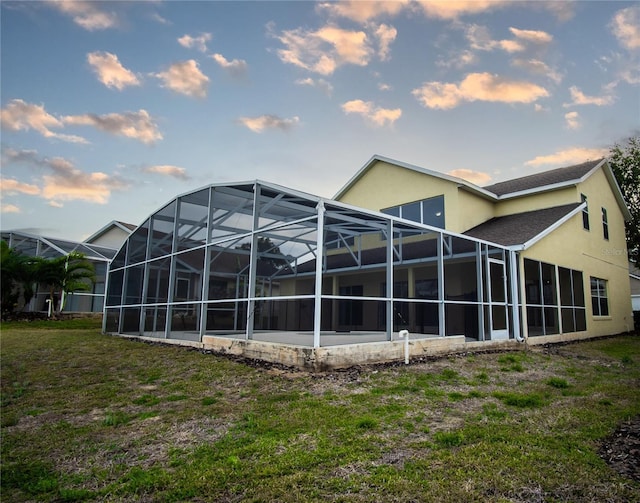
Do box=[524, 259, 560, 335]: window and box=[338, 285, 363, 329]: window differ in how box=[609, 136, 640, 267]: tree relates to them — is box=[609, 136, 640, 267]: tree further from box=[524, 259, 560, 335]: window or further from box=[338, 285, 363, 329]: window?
box=[338, 285, 363, 329]: window

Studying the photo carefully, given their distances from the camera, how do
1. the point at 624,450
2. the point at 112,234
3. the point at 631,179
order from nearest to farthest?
the point at 624,450 → the point at 631,179 → the point at 112,234

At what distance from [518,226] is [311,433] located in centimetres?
→ 1176

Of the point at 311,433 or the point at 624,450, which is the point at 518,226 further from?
the point at 311,433

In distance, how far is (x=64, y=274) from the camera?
16.1m

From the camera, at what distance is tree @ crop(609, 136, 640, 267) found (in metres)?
23.0

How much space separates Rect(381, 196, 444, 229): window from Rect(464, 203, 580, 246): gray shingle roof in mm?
1235

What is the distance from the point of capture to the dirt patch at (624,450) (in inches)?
114

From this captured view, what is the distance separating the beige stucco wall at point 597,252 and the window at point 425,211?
363 cm

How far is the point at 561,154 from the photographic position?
65.2ft

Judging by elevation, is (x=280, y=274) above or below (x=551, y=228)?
below

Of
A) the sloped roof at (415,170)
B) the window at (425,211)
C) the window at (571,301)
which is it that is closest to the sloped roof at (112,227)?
the sloped roof at (415,170)

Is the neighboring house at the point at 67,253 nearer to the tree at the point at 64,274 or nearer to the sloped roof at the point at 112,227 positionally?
the tree at the point at 64,274

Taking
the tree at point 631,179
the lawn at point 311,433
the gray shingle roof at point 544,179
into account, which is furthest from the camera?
Result: the tree at point 631,179

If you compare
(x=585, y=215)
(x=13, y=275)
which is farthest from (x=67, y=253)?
(x=585, y=215)
